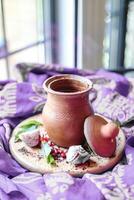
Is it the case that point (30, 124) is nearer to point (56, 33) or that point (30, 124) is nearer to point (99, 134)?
point (99, 134)

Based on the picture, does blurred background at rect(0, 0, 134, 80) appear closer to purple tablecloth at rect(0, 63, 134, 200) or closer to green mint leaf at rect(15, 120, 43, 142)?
purple tablecloth at rect(0, 63, 134, 200)

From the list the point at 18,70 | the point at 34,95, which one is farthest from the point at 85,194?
the point at 18,70

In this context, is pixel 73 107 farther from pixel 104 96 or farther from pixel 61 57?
pixel 61 57

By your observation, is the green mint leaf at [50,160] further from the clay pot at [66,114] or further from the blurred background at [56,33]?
the blurred background at [56,33]

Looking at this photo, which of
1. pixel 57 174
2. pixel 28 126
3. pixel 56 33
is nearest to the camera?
pixel 57 174

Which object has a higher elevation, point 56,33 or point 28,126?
point 56,33

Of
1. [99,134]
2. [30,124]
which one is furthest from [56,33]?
[99,134]

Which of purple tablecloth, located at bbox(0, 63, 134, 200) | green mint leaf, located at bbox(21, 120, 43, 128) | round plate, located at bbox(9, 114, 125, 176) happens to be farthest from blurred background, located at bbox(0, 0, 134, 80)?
round plate, located at bbox(9, 114, 125, 176)
